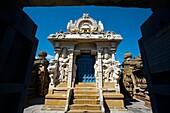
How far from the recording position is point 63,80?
692 centimetres

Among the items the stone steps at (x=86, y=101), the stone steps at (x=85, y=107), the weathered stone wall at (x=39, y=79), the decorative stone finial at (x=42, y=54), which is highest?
the decorative stone finial at (x=42, y=54)

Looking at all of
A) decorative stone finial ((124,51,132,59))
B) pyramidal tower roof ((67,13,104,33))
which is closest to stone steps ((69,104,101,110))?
pyramidal tower roof ((67,13,104,33))

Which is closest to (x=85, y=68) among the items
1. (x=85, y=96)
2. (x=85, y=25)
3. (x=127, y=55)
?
(x=85, y=96)

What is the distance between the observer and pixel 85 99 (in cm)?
554

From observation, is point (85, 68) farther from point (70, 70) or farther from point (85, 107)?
point (85, 107)

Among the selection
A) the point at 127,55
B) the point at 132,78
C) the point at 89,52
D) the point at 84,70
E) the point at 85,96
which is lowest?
the point at 85,96

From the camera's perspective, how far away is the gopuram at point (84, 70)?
5922mm

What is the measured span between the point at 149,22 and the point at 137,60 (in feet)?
38.3

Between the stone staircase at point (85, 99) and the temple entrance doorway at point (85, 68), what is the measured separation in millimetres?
595

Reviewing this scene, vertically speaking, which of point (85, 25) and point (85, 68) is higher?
point (85, 25)

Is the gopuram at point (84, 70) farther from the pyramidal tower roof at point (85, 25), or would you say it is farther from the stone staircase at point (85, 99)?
the pyramidal tower roof at point (85, 25)

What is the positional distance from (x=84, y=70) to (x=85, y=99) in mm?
2677

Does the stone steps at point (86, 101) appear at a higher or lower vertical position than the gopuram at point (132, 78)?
lower

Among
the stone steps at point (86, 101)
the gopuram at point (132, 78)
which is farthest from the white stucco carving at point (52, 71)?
the gopuram at point (132, 78)
